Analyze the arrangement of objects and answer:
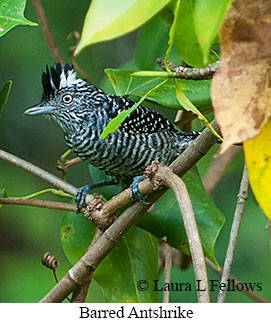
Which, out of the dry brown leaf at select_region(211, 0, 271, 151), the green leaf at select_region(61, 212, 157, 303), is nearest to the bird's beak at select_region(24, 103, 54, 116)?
the green leaf at select_region(61, 212, 157, 303)

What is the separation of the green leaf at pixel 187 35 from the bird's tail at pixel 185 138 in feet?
3.32

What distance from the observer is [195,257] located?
73 centimetres

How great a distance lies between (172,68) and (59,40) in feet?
7.57

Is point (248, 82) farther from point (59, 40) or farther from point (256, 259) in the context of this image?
point (59, 40)

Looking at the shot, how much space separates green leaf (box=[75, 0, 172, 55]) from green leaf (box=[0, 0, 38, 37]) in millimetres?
507

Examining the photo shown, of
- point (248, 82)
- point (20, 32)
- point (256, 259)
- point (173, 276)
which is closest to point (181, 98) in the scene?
point (248, 82)

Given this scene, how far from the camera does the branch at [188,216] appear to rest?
0.72 metres

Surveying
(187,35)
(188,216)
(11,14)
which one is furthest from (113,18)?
(11,14)

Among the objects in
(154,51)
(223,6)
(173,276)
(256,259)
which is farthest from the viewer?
(256,259)

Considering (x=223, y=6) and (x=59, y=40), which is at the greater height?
(x=223, y=6)

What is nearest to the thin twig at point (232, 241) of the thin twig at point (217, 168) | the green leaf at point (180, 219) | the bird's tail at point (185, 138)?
the green leaf at point (180, 219)

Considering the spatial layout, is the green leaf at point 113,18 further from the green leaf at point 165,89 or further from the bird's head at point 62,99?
the bird's head at point 62,99

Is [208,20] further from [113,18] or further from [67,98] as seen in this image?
[67,98]

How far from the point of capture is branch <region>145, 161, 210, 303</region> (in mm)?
715
